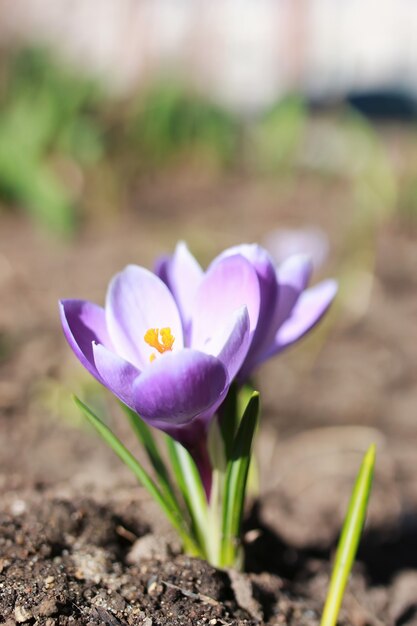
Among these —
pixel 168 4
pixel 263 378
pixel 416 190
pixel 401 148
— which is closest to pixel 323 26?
pixel 168 4

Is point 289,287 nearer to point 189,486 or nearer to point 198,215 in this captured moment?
point 189,486

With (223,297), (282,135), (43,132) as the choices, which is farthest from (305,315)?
(282,135)

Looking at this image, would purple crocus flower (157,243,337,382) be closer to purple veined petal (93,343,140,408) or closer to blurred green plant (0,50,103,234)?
purple veined petal (93,343,140,408)

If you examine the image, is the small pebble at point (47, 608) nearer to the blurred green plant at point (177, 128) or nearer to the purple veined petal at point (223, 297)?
the purple veined petal at point (223, 297)

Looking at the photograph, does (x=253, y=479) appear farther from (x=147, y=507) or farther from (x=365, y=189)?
(x=365, y=189)

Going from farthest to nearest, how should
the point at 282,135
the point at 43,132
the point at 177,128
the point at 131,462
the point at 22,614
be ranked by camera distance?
the point at 177,128
the point at 282,135
the point at 43,132
the point at 131,462
the point at 22,614

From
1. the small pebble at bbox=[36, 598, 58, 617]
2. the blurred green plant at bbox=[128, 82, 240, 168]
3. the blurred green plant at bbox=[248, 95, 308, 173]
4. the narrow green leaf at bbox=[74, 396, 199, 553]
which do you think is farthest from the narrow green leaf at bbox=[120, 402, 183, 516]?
the blurred green plant at bbox=[128, 82, 240, 168]

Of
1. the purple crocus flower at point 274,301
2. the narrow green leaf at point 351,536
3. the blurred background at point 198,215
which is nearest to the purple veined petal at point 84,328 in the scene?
the purple crocus flower at point 274,301
